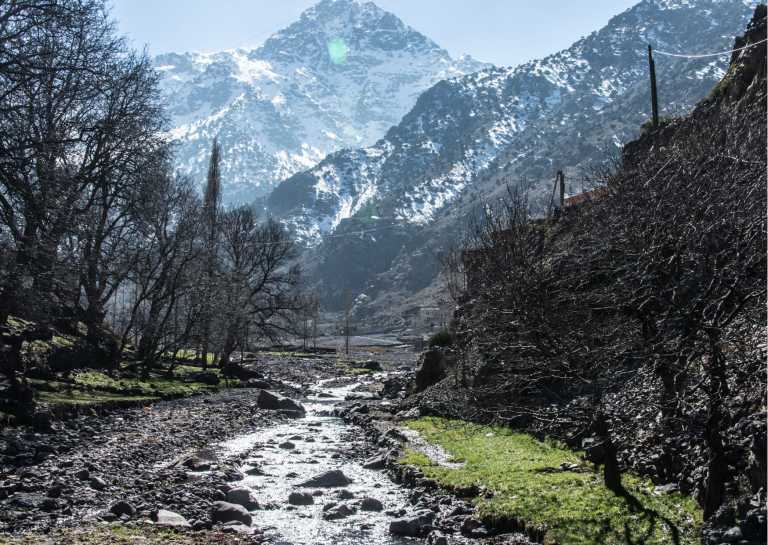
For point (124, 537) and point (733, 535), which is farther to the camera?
point (124, 537)

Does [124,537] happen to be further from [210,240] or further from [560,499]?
[210,240]

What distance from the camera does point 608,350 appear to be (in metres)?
12.1

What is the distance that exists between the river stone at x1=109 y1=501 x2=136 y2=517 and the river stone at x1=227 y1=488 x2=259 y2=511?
2.85 m

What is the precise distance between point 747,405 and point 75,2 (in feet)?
62.9

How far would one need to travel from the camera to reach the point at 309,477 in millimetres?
20859

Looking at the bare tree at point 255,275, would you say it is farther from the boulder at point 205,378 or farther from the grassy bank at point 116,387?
the grassy bank at point 116,387

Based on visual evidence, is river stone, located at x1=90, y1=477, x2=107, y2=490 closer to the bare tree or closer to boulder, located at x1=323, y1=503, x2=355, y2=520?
boulder, located at x1=323, y1=503, x2=355, y2=520

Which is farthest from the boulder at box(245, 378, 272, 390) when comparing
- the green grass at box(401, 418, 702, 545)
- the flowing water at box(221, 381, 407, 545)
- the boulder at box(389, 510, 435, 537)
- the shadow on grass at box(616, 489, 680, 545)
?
the shadow on grass at box(616, 489, 680, 545)

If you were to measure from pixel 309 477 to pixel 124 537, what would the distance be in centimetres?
885

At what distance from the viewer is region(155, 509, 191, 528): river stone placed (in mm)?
13773

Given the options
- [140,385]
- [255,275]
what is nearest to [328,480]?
[140,385]

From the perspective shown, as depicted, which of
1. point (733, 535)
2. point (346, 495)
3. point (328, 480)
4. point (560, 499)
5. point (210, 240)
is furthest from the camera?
point (210, 240)

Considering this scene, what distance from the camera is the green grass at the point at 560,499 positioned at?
12.3 meters

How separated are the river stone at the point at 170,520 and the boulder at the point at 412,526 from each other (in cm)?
440
